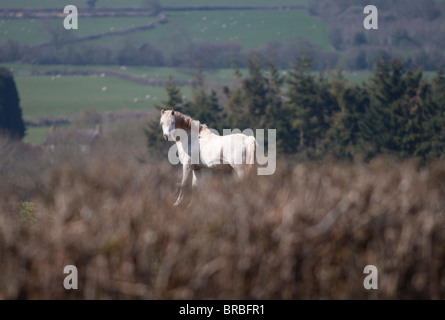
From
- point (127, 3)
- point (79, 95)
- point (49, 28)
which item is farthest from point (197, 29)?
point (79, 95)

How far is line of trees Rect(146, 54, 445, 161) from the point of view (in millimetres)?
70188

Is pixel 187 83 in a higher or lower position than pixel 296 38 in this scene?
lower

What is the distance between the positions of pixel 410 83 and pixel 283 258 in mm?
68733

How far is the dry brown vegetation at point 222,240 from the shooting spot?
733 centimetres

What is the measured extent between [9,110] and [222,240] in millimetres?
104473

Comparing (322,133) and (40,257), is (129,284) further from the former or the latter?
(322,133)

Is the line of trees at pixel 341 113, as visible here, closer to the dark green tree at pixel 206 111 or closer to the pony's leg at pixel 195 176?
the dark green tree at pixel 206 111

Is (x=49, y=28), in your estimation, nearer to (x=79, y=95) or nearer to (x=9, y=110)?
(x=79, y=95)

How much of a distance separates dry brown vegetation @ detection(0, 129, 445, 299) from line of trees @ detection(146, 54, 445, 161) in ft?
192

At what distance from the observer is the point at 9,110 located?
107125 mm

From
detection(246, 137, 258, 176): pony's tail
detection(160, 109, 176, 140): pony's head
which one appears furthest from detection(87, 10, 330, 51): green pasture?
detection(246, 137, 258, 176): pony's tail

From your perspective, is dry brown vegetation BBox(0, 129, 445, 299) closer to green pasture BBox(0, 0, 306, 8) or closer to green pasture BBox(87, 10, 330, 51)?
green pasture BBox(87, 10, 330, 51)

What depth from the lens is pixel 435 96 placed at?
246ft

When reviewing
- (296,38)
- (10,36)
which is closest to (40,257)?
(296,38)
